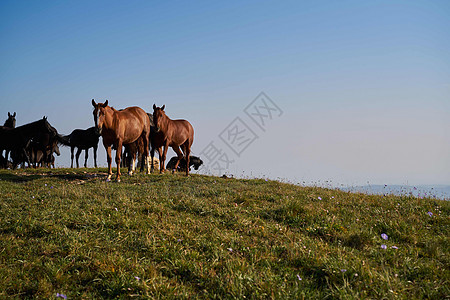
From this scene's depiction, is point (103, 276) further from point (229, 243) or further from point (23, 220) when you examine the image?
point (23, 220)

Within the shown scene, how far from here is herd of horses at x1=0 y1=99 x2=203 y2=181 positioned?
14422mm

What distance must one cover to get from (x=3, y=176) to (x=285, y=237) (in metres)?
15.9

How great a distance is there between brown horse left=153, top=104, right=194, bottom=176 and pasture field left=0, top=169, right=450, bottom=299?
830 centimetres

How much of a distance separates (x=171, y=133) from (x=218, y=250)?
41.2ft

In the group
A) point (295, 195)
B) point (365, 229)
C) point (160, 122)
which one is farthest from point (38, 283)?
point (160, 122)

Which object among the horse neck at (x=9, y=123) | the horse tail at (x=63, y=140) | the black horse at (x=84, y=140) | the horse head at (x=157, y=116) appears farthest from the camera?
the horse tail at (x=63, y=140)

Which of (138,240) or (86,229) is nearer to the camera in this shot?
A: (138,240)

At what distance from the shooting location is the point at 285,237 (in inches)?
242

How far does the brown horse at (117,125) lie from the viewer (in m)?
13.4

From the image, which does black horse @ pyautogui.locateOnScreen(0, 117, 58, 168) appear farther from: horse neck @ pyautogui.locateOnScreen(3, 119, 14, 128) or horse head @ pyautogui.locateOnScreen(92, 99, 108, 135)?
horse head @ pyautogui.locateOnScreen(92, 99, 108, 135)

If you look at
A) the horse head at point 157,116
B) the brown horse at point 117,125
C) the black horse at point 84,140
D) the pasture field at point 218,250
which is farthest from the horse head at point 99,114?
the black horse at point 84,140

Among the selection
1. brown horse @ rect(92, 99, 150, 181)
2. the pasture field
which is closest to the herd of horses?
brown horse @ rect(92, 99, 150, 181)

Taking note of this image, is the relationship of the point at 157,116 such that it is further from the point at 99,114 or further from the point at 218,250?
the point at 218,250

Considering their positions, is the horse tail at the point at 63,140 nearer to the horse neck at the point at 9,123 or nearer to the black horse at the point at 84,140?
the black horse at the point at 84,140
